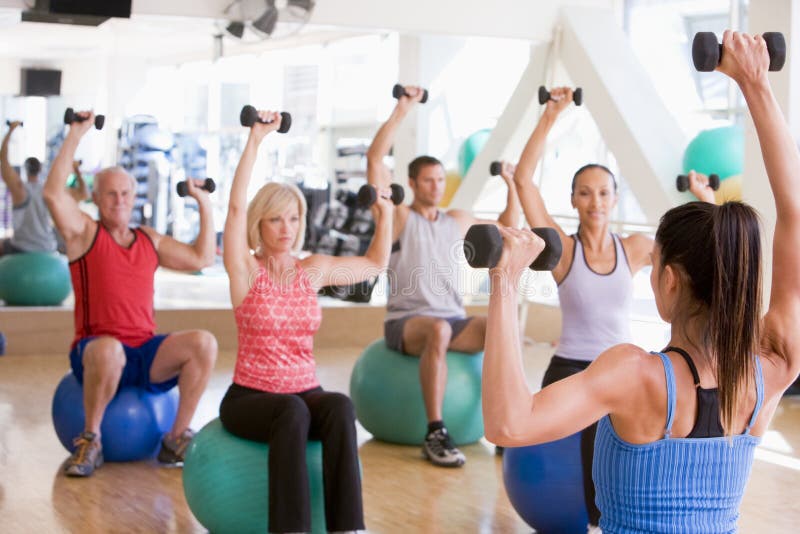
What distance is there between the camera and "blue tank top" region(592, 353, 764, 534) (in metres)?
1.29

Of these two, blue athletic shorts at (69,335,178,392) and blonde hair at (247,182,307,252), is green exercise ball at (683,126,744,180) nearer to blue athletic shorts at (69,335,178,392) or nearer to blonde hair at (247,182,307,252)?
blonde hair at (247,182,307,252)

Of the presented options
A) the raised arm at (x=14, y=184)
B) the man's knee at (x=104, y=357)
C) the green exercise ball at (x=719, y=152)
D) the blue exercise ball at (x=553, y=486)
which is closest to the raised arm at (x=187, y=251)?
the man's knee at (x=104, y=357)

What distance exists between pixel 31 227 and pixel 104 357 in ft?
12.7

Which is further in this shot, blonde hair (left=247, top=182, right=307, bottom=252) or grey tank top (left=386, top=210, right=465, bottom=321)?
grey tank top (left=386, top=210, right=465, bottom=321)

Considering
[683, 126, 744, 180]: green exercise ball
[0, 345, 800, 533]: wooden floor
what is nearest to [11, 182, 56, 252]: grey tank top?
[0, 345, 800, 533]: wooden floor

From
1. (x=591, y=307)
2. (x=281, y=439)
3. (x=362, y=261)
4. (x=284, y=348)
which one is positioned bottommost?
(x=281, y=439)

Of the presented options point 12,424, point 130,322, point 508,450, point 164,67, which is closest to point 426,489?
point 508,450

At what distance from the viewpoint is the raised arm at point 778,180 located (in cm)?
133

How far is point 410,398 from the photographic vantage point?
3891 millimetres

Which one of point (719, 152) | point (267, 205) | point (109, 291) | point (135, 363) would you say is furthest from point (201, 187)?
point (719, 152)

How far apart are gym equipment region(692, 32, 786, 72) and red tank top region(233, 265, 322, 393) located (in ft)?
5.33

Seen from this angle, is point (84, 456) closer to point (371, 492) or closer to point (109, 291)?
point (109, 291)

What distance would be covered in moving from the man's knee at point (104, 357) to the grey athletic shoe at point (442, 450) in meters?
1.17

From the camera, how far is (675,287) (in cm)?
133
